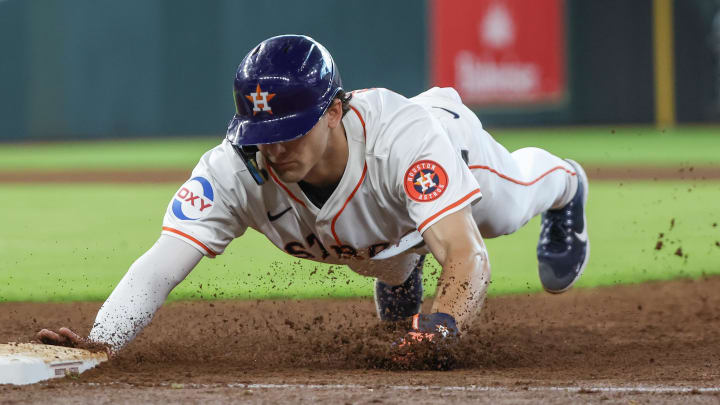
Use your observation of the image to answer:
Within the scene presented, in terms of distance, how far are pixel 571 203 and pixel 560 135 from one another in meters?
10.8

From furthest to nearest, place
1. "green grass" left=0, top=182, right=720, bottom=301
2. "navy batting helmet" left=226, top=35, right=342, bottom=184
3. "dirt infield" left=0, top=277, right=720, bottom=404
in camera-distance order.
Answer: "green grass" left=0, top=182, right=720, bottom=301, "navy batting helmet" left=226, top=35, right=342, bottom=184, "dirt infield" left=0, top=277, right=720, bottom=404

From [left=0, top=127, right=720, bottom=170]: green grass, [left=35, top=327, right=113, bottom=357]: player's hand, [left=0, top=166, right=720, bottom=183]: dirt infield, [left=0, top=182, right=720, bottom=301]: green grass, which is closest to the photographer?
[left=35, top=327, right=113, bottom=357]: player's hand

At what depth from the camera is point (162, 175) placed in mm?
11109

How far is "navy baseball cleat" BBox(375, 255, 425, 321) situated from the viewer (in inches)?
171

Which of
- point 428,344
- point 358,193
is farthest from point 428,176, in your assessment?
point 428,344

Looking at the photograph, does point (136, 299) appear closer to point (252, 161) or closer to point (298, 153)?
point (252, 161)

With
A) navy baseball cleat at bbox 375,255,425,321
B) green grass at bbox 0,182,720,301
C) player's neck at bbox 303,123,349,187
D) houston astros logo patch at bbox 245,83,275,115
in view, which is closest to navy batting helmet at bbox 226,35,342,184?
houston astros logo patch at bbox 245,83,275,115

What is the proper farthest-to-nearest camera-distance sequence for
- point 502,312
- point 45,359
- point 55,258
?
point 55,258 → point 502,312 → point 45,359

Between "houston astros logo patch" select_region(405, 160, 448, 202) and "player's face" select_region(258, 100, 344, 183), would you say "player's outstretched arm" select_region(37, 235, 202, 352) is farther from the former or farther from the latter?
"houston astros logo patch" select_region(405, 160, 448, 202)

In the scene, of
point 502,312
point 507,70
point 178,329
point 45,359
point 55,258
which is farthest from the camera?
point 507,70

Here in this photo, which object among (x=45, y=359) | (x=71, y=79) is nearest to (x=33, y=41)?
(x=71, y=79)

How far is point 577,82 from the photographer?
596 inches

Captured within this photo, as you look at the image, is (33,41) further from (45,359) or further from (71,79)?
(45,359)

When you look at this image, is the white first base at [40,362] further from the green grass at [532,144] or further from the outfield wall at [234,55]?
the outfield wall at [234,55]
